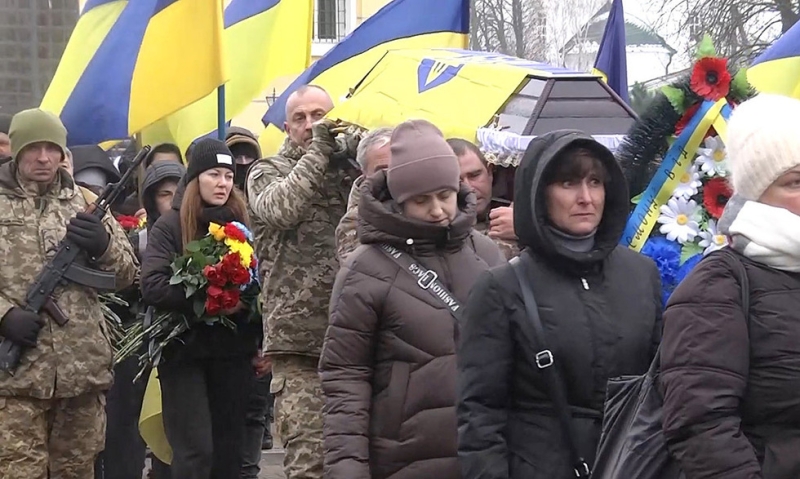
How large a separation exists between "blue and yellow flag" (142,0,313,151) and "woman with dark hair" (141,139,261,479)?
311 centimetres

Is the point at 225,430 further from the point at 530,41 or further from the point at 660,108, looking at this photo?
the point at 530,41

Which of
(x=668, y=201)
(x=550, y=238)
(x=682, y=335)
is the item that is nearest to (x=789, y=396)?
(x=682, y=335)

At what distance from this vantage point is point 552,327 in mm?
3701

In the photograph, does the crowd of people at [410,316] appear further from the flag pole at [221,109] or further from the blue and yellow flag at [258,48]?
the blue and yellow flag at [258,48]

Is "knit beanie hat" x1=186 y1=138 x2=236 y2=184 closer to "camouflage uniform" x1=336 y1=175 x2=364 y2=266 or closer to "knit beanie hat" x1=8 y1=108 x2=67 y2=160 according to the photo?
"knit beanie hat" x1=8 y1=108 x2=67 y2=160

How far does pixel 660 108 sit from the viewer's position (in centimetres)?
450

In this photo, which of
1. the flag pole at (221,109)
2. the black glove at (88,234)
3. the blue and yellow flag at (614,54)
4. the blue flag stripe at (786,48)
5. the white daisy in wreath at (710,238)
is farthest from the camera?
the blue and yellow flag at (614,54)

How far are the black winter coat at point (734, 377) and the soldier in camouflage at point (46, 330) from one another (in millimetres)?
3887

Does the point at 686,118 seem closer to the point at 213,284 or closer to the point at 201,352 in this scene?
the point at 213,284

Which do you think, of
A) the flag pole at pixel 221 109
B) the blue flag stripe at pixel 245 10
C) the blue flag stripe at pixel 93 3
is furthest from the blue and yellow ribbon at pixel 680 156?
the blue flag stripe at pixel 245 10

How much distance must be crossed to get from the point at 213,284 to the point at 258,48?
3.69 meters

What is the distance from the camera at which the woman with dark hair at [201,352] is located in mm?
6824

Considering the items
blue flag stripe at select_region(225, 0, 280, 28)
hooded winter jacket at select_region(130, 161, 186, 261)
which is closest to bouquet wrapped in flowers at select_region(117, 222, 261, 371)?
hooded winter jacket at select_region(130, 161, 186, 261)

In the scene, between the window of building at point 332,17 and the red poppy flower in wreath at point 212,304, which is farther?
the window of building at point 332,17
